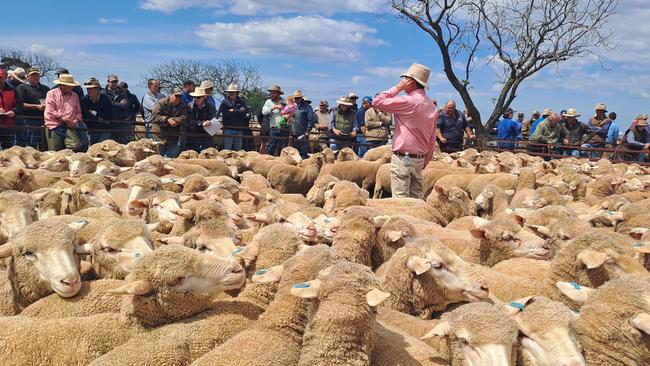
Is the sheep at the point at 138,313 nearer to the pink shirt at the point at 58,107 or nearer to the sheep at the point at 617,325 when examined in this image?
the sheep at the point at 617,325

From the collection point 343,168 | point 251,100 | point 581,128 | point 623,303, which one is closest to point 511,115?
point 581,128

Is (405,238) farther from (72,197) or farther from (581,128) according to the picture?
(581,128)

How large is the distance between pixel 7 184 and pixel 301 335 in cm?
539

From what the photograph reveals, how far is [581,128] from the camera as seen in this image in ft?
57.3

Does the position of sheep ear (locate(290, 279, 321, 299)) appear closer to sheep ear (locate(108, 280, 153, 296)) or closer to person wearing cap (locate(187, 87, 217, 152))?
sheep ear (locate(108, 280, 153, 296))

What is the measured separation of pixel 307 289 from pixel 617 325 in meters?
1.61

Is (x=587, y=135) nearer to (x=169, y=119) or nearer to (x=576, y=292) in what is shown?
(x=169, y=119)

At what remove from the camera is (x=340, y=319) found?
2818 millimetres

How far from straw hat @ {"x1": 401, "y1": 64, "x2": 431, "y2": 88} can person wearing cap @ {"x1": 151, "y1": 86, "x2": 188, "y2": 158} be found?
6.53 m

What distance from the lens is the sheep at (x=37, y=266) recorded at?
3721 mm

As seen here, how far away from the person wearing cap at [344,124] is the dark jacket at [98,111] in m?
5.96

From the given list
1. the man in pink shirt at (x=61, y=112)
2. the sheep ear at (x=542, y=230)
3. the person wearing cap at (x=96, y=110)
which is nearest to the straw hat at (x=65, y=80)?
the man in pink shirt at (x=61, y=112)

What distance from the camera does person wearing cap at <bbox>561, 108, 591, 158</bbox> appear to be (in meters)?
16.8

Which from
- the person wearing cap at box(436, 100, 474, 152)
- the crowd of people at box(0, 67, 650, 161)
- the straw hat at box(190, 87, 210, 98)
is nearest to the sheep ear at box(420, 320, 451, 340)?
the crowd of people at box(0, 67, 650, 161)
